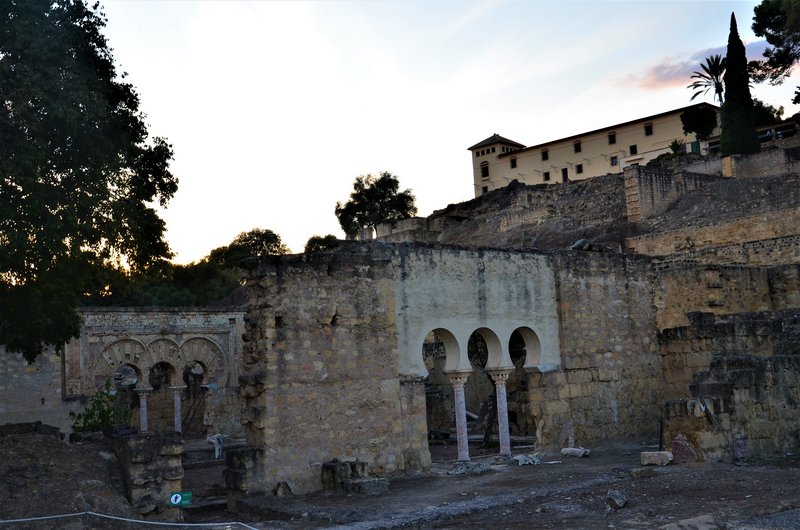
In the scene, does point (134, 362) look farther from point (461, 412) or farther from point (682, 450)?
point (682, 450)

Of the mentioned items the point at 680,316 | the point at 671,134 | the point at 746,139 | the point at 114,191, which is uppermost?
the point at 671,134

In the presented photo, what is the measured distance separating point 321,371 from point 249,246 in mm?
48244

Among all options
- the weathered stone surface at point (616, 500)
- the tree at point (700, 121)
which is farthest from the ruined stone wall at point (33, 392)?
the tree at point (700, 121)

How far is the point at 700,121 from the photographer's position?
5522cm

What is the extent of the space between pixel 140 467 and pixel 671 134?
54.7 meters

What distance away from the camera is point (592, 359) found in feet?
54.9

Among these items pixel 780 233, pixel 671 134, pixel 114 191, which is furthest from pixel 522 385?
pixel 671 134

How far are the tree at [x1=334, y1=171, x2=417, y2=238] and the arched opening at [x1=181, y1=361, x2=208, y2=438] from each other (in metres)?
35.1

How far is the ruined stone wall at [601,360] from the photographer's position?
16.0 metres

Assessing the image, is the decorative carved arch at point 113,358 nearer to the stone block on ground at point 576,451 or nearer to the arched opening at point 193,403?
the arched opening at point 193,403

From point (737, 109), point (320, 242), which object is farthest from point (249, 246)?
point (737, 109)

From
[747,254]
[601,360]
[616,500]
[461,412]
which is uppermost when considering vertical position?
[747,254]

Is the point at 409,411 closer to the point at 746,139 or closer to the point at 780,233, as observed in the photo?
the point at 780,233

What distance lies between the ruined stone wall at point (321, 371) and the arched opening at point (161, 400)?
55.3ft
